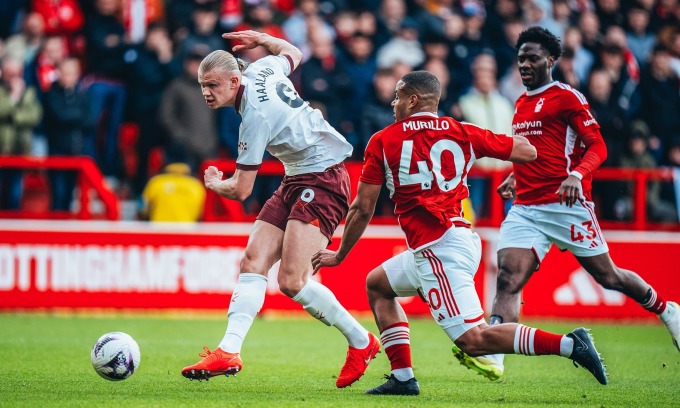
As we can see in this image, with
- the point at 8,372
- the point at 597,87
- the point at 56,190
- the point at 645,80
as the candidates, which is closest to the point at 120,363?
the point at 8,372

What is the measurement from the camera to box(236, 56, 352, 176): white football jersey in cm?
775

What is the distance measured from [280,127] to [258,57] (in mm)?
7243

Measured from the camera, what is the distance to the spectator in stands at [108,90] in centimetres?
1490

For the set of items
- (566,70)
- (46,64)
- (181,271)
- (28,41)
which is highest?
(28,41)

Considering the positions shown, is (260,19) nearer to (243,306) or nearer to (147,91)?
(147,91)

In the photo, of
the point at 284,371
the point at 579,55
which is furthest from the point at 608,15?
the point at 284,371

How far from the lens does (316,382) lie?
834 centimetres

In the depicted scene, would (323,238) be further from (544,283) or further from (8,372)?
(544,283)

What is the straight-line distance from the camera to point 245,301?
7.88m

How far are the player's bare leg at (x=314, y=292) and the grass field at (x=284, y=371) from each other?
218 mm

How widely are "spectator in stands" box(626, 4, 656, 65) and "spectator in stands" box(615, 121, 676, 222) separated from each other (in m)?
1.90

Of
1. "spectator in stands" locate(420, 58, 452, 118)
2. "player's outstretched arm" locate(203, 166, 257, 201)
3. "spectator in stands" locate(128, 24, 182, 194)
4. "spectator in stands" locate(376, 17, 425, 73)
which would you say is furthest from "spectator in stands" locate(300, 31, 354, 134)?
"player's outstretched arm" locate(203, 166, 257, 201)

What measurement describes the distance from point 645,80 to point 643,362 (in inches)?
298

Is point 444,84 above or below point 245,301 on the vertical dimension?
above
